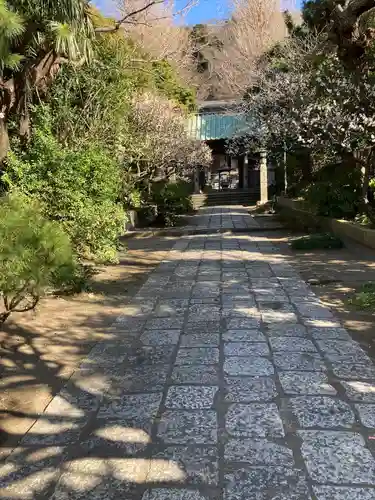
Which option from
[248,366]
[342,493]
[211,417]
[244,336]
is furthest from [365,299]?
[342,493]

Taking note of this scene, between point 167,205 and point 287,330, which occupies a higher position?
point 167,205

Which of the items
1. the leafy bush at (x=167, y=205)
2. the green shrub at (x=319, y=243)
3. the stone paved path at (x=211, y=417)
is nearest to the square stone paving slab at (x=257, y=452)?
the stone paved path at (x=211, y=417)

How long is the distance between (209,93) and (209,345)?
79.7 feet

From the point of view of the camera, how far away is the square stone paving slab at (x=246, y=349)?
153 inches

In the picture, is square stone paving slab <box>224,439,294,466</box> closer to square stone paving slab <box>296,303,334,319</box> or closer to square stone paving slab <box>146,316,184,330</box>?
square stone paving slab <box>146,316,184,330</box>

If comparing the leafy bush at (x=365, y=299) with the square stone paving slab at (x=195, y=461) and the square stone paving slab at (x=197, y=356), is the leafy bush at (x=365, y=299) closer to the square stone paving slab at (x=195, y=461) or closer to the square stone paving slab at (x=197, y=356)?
the square stone paving slab at (x=197, y=356)

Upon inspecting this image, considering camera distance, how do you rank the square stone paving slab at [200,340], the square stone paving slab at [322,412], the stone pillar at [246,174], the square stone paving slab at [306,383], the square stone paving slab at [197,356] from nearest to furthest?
the square stone paving slab at [322,412] < the square stone paving slab at [306,383] < the square stone paving slab at [197,356] < the square stone paving slab at [200,340] < the stone pillar at [246,174]

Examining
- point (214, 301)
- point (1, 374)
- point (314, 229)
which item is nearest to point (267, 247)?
point (314, 229)

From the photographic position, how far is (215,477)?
230 centimetres

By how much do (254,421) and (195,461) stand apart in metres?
0.50

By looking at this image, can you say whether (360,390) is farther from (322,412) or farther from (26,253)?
(26,253)

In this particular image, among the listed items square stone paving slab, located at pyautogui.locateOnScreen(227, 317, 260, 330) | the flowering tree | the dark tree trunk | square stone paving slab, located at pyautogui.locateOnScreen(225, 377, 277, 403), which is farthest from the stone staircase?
square stone paving slab, located at pyautogui.locateOnScreen(225, 377, 277, 403)

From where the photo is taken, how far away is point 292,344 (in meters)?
4.09

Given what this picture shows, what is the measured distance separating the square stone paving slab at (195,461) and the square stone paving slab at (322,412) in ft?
1.94
